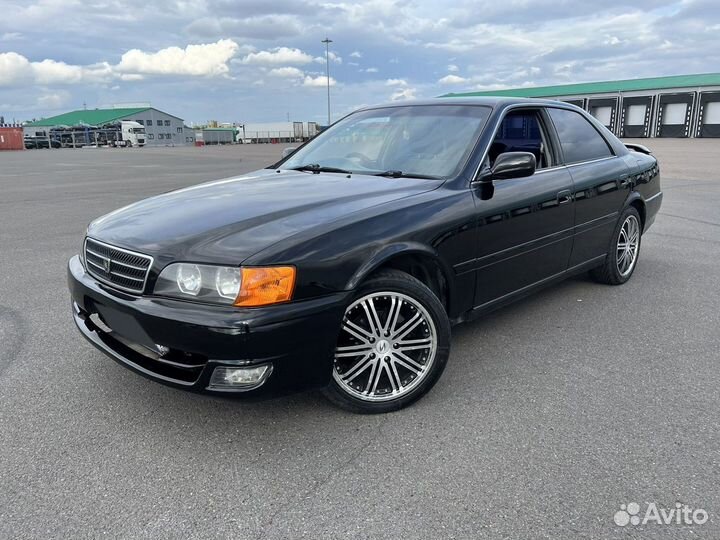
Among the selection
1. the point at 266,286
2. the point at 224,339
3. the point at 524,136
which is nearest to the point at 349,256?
the point at 266,286

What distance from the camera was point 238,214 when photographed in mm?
2799

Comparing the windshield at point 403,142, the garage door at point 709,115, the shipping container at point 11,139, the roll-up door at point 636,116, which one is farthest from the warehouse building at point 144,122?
the windshield at point 403,142

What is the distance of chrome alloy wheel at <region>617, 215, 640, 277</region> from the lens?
496 centimetres

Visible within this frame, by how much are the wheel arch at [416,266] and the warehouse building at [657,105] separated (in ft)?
146

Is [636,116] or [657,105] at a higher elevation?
[657,105]

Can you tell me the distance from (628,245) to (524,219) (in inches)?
79.3

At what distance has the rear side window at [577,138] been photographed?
4242 millimetres

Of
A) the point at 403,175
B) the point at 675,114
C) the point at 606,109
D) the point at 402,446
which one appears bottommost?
the point at 402,446

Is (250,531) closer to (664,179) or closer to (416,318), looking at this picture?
(416,318)

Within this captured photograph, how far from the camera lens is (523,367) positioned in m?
3.36

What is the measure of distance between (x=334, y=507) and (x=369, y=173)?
2052 millimetres

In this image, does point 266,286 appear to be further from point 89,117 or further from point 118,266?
point 89,117

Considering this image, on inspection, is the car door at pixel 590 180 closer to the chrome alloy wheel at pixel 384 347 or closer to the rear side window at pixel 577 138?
the rear side window at pixel 577 138

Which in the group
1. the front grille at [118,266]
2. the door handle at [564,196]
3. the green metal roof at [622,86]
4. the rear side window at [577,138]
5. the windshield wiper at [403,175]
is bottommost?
the front grille at [118,266]
